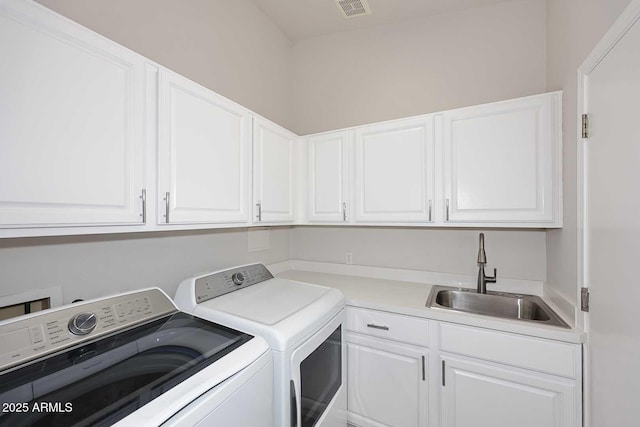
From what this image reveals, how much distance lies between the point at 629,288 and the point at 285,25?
2860 mm

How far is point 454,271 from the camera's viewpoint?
2.00m

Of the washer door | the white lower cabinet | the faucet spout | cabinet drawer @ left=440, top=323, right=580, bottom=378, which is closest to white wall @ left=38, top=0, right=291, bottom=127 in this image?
the washer door

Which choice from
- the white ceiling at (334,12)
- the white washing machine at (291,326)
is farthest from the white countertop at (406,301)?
the white ceiling at (334,12)

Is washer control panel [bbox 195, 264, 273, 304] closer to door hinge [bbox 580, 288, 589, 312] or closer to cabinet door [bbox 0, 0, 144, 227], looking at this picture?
cabinet door [bbox 0, 0, 144, 227]

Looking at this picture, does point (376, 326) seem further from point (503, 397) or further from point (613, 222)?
point (613, 222)

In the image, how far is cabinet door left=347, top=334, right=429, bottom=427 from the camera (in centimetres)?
154

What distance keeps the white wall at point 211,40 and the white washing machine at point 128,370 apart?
127cm

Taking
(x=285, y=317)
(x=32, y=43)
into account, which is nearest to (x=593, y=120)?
(x=285, y=317)

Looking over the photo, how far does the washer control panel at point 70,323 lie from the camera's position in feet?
2.60

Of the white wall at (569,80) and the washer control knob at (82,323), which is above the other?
the white wall at (569,80)

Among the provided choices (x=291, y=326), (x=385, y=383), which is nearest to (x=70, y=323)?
(x=291, y=326)

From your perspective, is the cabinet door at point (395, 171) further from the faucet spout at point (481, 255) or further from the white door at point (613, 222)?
the white door at point (613, 222)

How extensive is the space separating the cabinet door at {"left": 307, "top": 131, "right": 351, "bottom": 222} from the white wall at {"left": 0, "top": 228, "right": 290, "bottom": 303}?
730 millimetres

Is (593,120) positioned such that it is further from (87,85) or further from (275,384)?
(87,85)
